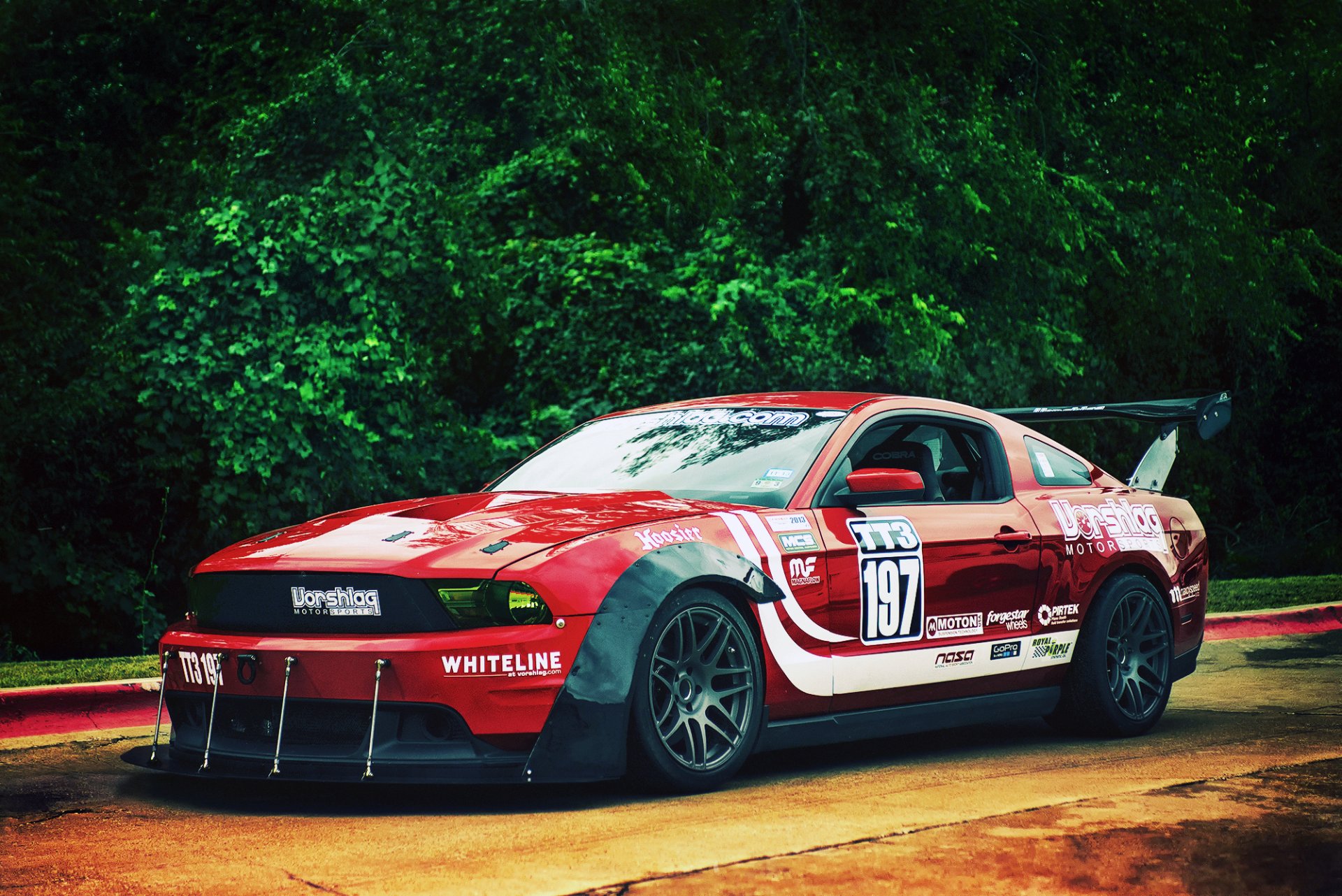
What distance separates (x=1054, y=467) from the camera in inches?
297

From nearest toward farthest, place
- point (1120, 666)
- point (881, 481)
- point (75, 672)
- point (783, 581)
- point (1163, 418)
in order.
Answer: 1. point (783, 581)
2. point (881, 481)
3. point (1120, 666)
4. point (1163, 418)
5. point (75, 672)

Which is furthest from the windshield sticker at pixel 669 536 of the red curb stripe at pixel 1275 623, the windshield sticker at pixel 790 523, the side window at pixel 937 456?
the red curb stripe at pixel 1275 623

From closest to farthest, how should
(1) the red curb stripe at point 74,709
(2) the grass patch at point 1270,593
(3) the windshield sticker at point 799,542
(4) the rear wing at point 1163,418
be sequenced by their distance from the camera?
(3) the windshield sticker at point 799,542 < (1) the red curb stripe at point 74,709 < (4) the rear wing at point 1163,418 < (2) the grass patch at point 1270,593

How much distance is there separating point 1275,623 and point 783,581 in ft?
26.0

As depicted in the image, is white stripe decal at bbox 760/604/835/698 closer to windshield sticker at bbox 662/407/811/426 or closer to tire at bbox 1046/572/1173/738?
windshield sticker at bbox 662/407/811/426

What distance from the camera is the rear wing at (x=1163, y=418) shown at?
8.25 meters

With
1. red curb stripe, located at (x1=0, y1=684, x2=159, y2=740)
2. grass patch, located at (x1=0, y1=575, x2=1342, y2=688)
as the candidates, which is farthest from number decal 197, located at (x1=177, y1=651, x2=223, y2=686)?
grass patch, located at (x1=0, y1=575, x2=1342, y2=688)

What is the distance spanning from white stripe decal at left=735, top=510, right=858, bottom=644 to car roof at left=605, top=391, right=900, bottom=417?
3.32 feet

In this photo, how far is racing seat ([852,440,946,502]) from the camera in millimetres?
7008

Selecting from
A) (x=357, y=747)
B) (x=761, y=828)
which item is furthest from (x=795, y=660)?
(x=357, y=747)

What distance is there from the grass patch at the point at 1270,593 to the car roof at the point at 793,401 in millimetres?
7070

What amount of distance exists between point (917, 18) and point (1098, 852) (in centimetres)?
1401

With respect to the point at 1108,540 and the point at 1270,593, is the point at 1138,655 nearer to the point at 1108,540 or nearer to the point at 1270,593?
the point at 1108,540

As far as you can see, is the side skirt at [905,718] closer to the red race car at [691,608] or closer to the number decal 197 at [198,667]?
the red race car at [691,608]
